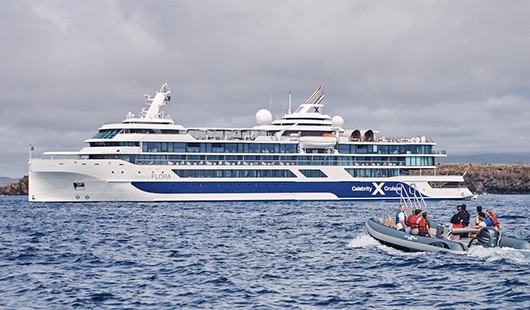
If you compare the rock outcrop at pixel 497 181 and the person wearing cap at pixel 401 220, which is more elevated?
the rock outcrop at pixel 497 181

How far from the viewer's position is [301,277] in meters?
24.0

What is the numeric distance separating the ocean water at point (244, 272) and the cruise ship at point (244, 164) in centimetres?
3303

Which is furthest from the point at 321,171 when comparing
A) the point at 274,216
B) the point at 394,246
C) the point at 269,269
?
the point at 269,269

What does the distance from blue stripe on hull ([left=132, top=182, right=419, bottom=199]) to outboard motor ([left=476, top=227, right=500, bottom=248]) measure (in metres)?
49.4

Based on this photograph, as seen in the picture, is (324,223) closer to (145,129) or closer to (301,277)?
(301,277)

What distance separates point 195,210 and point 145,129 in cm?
1903

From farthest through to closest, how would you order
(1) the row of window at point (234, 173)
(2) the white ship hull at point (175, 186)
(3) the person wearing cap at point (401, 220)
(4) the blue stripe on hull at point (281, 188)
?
(1) the row of window at point (234, 173) → (4) the blue stripe on hull at point (281, 188) → (2) the white ship hull at point (175, 186) → (3) the person wearing cap at point (401, 220)

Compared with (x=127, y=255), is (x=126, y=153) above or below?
above

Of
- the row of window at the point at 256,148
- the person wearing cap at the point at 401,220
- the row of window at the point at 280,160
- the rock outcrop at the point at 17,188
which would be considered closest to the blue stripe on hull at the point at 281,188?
the row of window at the point at 280,160

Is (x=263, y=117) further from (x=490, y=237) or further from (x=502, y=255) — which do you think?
(x=502, y=255)

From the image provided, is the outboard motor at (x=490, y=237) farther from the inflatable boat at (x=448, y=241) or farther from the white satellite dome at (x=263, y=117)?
the white satellite dome at (x=263, y=117)

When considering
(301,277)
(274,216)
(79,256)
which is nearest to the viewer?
(301,277)

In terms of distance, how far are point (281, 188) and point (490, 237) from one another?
53555mm

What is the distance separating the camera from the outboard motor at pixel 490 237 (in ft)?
90.1
